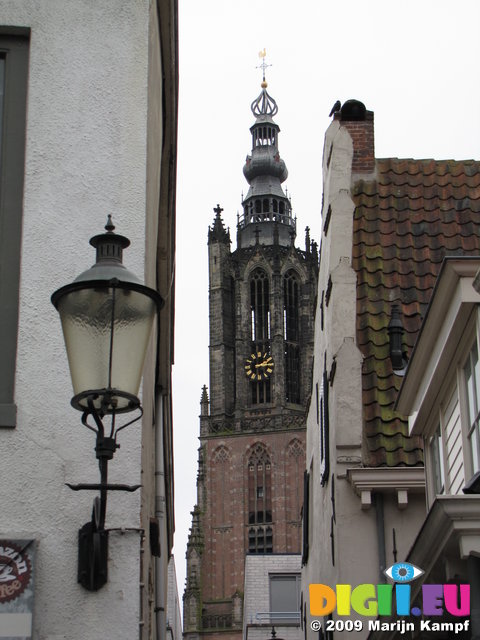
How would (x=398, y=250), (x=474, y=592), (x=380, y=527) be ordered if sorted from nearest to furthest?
(x=474, y=592) < (x=380, y=527) < (x=398, y=250)

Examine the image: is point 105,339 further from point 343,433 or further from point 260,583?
point 260,583

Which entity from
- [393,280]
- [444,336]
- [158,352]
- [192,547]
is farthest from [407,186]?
[192,547]

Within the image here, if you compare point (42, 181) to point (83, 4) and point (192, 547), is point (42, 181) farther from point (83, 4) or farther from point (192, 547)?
point (192, 547)

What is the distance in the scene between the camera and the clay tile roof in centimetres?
1306

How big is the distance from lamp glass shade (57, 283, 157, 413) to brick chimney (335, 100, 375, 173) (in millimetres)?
11062

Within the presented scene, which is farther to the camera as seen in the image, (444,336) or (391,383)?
(391,383)

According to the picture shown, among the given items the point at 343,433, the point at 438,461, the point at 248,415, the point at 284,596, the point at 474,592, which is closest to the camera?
the point at 474,592

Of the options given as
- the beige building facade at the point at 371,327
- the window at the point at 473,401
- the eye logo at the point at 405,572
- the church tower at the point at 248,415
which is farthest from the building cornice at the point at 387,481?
the church tower at the point at 248,415

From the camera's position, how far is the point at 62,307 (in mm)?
4891

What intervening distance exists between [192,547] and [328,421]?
247 feet

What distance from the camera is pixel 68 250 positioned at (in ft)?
20.0

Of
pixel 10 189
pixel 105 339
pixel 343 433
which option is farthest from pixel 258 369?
pixel 105 339

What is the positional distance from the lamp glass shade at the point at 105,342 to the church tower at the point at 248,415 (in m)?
81.3

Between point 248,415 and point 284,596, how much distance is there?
175 feet
